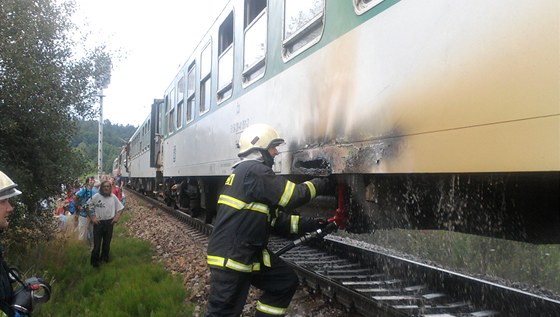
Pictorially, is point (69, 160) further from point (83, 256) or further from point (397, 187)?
point (397, 187)

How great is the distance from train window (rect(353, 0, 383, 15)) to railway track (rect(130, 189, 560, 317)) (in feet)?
6.71

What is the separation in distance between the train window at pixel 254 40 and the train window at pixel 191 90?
3.24 metres

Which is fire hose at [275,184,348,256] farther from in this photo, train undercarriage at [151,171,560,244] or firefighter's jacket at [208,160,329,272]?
firefighter's jacket at [208,160,329,272]

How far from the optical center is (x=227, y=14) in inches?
251

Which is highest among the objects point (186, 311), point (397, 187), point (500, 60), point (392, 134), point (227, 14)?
point (227, 14)

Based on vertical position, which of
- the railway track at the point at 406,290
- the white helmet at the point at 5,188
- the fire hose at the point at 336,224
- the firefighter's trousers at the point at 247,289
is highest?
the white helmet at the point at 5,188

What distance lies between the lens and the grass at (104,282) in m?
4.71

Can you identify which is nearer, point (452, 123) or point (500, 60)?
point (500, 60)

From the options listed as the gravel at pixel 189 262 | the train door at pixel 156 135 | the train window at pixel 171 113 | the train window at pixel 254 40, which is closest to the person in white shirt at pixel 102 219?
the gravel at pixel 189 262

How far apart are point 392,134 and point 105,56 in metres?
6.02

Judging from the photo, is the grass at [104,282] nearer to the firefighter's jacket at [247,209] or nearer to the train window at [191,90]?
the firefighter's jacket at [247,209]

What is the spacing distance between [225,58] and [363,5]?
11.7 feet

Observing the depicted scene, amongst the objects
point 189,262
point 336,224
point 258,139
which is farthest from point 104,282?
point 258,139

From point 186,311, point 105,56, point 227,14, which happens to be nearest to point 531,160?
point 186,311
